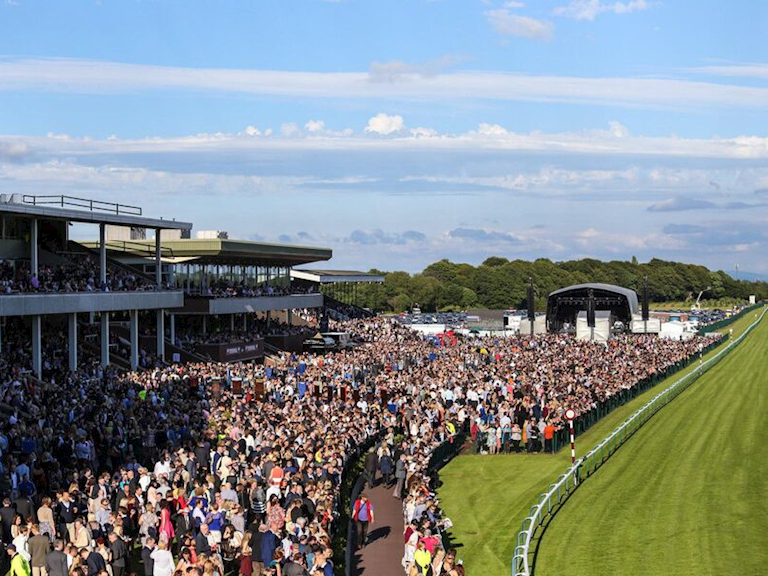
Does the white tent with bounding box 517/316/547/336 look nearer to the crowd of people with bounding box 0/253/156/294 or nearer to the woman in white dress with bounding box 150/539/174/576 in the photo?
the crowd of people with bounding box 0/253/156/294

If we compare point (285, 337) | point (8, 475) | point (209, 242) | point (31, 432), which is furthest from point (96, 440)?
point (285, 337)

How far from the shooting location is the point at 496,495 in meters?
24.9

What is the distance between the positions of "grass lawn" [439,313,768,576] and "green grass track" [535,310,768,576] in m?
0.26

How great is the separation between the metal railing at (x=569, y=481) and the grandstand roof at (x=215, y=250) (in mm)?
25230

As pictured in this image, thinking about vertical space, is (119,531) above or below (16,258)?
below

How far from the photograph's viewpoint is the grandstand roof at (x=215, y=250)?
184ft

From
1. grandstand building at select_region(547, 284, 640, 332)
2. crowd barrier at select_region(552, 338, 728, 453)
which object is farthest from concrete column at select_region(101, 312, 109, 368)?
grandstand building at select_region(547, 284, 640, 332)

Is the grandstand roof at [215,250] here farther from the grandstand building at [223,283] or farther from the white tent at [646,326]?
the white tent at [646,326]

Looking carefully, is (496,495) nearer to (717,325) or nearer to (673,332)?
(673,332)

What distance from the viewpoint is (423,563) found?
15.9 meters

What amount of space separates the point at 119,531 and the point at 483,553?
7747 mm

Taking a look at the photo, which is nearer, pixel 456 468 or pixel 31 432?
pixel 31 432

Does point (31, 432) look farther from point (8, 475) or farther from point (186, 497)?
point (186, 497)

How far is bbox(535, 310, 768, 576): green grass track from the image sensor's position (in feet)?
61.7
